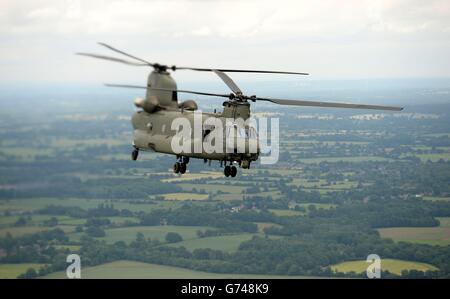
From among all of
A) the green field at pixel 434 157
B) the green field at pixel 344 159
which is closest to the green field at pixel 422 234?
the green field at pixel 344 159


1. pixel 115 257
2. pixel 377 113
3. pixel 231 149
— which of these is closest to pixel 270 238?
pixel 115 257

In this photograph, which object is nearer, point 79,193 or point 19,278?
point 79,193

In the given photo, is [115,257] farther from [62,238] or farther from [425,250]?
[425,250]

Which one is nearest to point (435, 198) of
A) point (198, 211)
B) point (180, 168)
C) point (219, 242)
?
point (198, 211)

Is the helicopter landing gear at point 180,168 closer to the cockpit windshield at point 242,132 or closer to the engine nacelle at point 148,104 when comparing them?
the engine nacelle at point 148,104

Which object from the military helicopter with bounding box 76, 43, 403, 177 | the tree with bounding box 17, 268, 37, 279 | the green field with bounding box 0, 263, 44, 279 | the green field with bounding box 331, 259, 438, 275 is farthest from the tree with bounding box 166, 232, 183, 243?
the military helicopter with bounding box 76, 43, 403, 177

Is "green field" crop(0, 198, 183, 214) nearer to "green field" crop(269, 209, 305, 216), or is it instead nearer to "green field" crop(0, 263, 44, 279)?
"green field" crop(0, 263, 44, 279)
